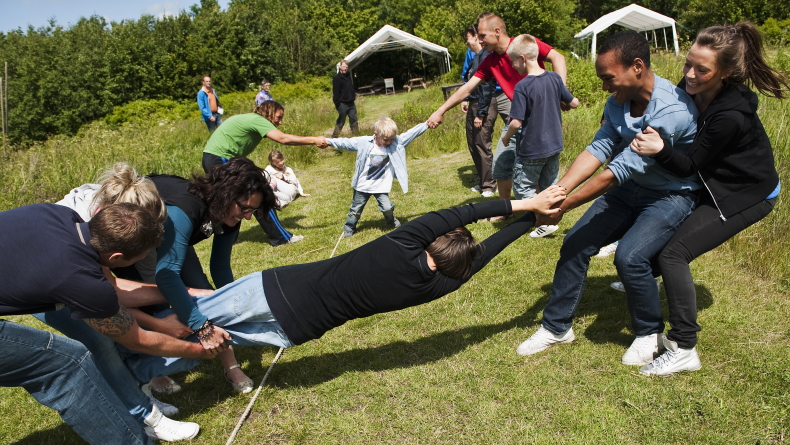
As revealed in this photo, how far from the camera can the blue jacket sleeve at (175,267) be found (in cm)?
298

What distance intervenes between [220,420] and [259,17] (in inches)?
1653

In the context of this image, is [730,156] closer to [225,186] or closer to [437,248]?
[437,248]

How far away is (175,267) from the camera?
3021mm

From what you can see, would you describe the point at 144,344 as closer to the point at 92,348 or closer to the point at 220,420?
the point at 92,348

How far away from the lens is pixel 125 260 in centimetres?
254

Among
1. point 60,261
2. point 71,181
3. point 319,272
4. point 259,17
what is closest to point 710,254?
point 319,272

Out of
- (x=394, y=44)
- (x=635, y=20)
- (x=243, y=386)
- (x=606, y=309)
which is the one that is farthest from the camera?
(x=394, y=44)

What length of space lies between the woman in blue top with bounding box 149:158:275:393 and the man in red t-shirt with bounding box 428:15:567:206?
3.34m

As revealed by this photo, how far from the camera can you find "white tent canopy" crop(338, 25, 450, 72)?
33688 millimetres

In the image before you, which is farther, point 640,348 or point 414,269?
point 640,348

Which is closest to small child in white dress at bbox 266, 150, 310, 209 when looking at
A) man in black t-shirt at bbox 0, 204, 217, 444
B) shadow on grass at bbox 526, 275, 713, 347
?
shadow on grass at bbox 526, 275, 713, 347

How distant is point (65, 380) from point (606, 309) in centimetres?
366

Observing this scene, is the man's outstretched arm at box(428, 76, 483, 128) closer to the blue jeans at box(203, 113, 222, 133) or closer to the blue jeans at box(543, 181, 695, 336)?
the blue jeans at box(543, 181, 695, 336)

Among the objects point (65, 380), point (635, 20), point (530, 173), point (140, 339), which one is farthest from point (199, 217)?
point (635, 20)
